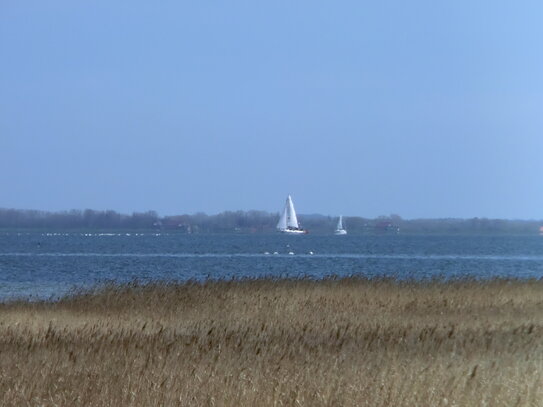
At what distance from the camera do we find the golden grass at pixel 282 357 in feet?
32.2

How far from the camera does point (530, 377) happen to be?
1054 cm

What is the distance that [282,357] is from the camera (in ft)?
38.8

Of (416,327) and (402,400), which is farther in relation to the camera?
(416,327)

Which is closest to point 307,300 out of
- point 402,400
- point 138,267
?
point 402,400

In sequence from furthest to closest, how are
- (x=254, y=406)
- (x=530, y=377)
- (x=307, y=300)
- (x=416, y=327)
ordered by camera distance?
1. (x=307, y=300)
2. (x=416, y=327)
3. (x=530, y=377)
4. (x=254, y=406)

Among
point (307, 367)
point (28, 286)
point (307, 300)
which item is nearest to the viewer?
point (307, 367)

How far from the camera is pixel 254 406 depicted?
9.46 meters

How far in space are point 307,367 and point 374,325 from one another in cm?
596

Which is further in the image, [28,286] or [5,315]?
[28,286]

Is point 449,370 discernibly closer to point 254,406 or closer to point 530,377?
point 530,377

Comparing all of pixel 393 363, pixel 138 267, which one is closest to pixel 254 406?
pixel 393 363

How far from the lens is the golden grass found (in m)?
9.83

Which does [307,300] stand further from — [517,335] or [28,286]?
[28,286]

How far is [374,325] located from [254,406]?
7.96m
